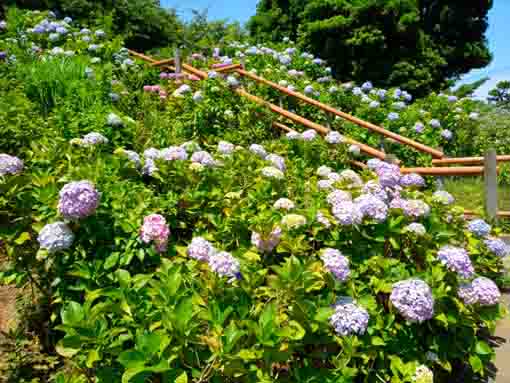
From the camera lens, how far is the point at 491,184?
3502mm

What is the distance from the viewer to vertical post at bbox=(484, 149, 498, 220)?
3.49m

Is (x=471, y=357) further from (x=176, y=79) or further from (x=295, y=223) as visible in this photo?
(x=176, y=79)

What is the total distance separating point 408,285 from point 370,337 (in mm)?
262

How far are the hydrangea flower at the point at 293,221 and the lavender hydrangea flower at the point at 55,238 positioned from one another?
3.09 feet

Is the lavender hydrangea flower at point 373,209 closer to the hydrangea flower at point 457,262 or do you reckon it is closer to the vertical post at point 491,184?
the hydrangea flower at point 457,262

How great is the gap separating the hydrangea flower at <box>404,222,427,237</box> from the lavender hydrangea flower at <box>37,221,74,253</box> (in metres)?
1.57

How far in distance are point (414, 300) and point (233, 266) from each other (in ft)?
2.40

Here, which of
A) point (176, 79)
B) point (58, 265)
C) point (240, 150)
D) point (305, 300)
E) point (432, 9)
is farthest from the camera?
point (432, 9)

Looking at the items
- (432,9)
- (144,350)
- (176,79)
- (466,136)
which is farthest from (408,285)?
Result: (432,9)

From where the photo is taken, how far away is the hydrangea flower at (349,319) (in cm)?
151

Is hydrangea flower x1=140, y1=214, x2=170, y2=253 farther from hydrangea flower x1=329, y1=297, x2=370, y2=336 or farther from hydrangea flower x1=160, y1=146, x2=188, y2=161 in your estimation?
hydrangea flower x1=329, y1=297, x2=370, y2=336

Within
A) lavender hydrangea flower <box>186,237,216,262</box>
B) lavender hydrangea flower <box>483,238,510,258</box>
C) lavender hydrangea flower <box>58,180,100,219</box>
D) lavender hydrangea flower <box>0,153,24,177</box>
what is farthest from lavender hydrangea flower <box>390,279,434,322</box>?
lavender hydrangea flower <box>0,153,24,177</box>

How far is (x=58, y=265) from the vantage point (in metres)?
1.78

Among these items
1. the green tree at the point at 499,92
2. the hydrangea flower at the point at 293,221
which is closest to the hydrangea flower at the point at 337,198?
the hydrangea flower at the point at 293,221
